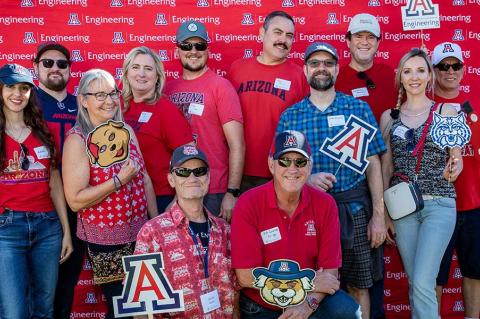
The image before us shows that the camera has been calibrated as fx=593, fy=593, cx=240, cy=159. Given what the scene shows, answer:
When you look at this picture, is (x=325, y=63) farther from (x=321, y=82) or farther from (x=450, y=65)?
(x=450, y=65)

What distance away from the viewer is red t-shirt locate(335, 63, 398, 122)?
171 inches

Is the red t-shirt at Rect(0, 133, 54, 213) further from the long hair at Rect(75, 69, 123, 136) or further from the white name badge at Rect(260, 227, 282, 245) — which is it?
the white name badge at Rect(260, 227, 282, 245)

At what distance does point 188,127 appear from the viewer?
13.0 feet

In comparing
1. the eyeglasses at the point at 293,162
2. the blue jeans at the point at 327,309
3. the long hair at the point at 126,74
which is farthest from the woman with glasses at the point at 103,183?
the eyeglasses at the point at 293,162

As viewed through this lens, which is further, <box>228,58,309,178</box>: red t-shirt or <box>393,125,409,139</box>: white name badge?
<box>228,58,309,178</box>: red t-shirt

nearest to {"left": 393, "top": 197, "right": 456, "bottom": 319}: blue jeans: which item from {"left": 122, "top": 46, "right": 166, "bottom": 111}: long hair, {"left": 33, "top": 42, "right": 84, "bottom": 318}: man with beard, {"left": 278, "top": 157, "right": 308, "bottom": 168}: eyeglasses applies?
{"left": 278, "top": 157, "right": 308, "bottom": 168}: eyeglasses

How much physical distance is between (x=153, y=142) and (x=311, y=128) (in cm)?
104

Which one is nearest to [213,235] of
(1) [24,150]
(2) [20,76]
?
(1) [24,150]

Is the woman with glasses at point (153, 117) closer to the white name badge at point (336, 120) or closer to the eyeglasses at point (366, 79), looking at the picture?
the white name badge at point (336, 120)

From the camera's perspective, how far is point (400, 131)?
388 centimetres

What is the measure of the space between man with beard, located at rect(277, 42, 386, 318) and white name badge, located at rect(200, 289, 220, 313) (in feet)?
3.12

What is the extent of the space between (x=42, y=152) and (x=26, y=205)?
0.32m

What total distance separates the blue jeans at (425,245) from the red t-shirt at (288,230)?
68 cm

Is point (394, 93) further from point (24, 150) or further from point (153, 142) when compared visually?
point (24, 150)
